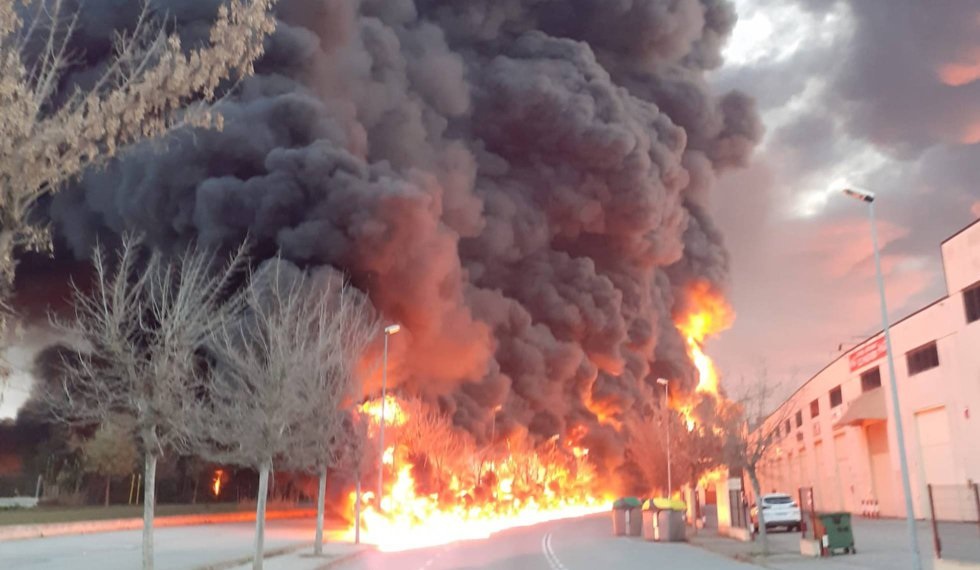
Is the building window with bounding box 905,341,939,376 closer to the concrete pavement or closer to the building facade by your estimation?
the building facade

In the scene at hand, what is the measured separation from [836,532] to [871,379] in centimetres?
2276

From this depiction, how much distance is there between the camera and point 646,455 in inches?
2200

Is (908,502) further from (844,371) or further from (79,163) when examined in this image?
(844,371)

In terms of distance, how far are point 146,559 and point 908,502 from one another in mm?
12152

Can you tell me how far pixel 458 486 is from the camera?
46.1m

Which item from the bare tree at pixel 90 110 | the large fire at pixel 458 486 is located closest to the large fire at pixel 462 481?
the large fire at pixel 458 486

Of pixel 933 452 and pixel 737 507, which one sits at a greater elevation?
pixel 933 452

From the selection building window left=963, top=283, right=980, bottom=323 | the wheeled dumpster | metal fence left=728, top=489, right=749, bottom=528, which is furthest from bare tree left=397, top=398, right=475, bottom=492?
building window left=963, top=283, right=980, bottom=323

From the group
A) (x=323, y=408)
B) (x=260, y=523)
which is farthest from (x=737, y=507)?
(x=260, y=523)

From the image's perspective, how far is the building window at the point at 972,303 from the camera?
94.7 feet

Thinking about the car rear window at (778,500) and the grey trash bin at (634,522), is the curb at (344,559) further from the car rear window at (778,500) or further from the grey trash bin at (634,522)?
the car rear window at (778,500)

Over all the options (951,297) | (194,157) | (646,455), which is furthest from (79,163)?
(646,455)

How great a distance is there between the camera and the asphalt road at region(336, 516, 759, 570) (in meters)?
17.5

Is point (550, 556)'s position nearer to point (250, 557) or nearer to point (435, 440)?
point (250, 557)
